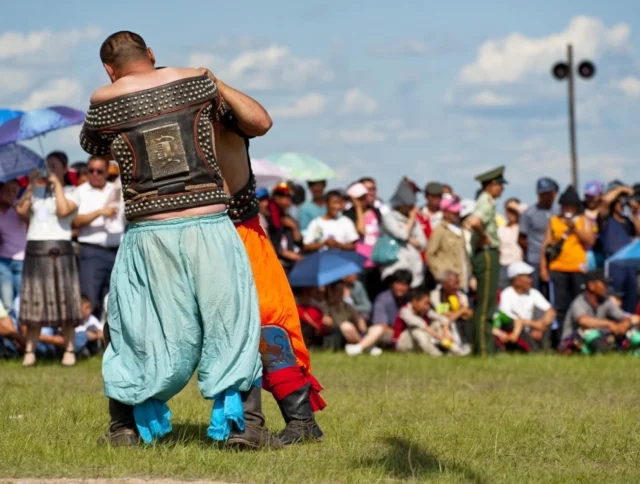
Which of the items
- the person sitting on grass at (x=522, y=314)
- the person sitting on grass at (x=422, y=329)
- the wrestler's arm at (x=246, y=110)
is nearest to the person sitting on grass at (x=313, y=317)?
the person sitting on grass at (x=422, y=329)

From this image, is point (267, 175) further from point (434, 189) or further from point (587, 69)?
point (587, 69)

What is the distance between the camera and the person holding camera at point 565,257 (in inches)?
587

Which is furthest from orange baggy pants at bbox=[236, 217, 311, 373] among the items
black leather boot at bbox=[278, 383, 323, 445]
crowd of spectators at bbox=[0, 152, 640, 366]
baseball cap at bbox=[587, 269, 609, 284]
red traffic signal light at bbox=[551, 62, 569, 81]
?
red traffic signal light at bbox=[551, 62, 569, 81]

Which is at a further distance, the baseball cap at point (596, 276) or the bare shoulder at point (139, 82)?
the baseball cap at point (596, 276)

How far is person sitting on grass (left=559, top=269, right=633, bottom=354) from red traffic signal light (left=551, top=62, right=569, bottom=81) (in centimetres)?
1547

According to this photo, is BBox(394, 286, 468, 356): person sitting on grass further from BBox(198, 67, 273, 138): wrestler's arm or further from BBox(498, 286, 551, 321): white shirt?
BBox(198, 67, 273, 138): wrestler's arm

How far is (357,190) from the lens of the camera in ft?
50.7

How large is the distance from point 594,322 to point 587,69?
15.7m

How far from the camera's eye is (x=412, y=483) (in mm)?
5152

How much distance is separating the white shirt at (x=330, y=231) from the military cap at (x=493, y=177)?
6.85 ft

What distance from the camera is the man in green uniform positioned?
13.1 meters

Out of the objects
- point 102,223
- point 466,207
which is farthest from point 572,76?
point 102,223

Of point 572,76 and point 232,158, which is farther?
point 572,76

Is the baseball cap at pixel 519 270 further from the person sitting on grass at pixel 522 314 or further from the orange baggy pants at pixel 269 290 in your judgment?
Result: the orange baggy pants at pixel 269 290
